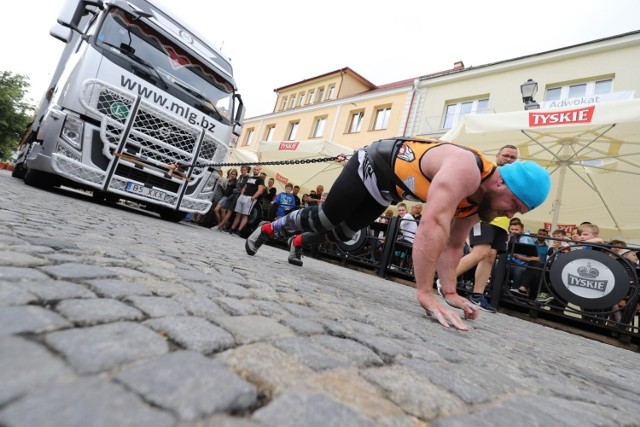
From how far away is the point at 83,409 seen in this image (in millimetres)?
612

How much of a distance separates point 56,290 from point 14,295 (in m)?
0.13

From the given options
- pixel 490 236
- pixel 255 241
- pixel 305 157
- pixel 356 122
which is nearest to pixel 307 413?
pixel 255 241

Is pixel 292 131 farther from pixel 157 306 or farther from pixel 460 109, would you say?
pixel 157 306

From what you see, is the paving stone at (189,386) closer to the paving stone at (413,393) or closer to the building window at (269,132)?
the paving stone at (413,393)

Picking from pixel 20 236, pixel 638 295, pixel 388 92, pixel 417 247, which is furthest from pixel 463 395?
pixel 388 92

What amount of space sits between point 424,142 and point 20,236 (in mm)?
2533

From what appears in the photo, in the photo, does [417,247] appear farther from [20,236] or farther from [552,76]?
[552,76]

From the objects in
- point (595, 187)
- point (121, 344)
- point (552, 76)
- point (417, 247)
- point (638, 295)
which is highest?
point (552, 76)

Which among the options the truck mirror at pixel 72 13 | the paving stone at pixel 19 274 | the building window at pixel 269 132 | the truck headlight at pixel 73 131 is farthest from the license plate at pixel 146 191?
the building window at pixel 269 132

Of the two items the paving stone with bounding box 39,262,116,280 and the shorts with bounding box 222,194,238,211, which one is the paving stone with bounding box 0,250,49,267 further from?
the shorts with bounding box 222,194,238,211

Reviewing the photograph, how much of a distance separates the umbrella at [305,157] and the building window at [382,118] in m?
7.49

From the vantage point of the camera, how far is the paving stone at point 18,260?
1361 mm

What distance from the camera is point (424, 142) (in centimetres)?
274

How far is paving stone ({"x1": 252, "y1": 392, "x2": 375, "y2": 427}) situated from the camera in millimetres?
717
